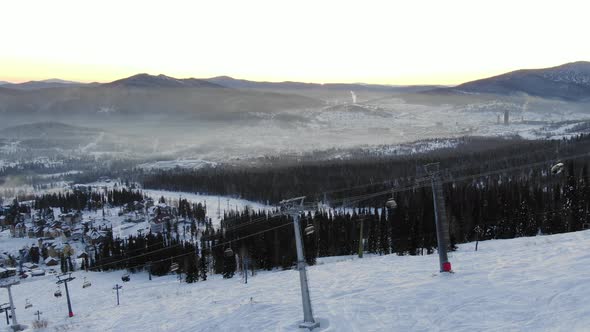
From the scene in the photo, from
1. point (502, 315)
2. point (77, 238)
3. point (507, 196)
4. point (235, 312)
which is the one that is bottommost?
point (77, 238)

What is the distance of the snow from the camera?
22.1m

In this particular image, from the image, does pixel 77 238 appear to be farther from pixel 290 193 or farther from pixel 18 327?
pixel 18 327

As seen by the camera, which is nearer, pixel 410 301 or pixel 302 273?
pixel 302 273

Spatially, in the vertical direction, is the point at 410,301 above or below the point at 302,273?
below

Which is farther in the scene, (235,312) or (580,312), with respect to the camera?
(235,312)

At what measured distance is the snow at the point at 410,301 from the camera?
869 inches

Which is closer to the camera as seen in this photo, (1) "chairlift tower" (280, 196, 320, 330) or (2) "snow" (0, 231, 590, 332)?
(2) "snow" (0, 231, 590, 332)

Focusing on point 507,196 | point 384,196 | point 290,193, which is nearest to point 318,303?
point 507,196

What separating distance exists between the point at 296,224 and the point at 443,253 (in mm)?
12025

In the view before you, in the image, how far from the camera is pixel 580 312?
2030 centimetres

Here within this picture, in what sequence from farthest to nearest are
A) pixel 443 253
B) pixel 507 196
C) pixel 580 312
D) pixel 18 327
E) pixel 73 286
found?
pixel 507 196 → pixel 73 286 → pixel 18 327 → pixel 443 253 → pixel 580 312

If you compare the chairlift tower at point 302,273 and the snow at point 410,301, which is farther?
the chairlift tower at point 302,273

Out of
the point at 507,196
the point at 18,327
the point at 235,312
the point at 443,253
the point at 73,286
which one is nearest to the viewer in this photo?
the point at 235,312

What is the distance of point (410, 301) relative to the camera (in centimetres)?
2595
